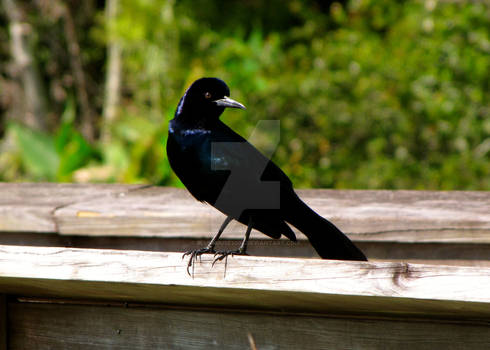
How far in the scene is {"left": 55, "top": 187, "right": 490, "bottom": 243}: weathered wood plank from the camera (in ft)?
6.24

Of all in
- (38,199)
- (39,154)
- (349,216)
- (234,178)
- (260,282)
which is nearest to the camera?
(260,282)

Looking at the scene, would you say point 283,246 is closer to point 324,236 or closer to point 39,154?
point 324,236

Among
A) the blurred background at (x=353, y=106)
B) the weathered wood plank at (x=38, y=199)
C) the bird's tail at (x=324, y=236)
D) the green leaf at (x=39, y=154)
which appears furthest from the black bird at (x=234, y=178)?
the green leaf at (x=39, y=154)

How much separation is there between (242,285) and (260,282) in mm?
38

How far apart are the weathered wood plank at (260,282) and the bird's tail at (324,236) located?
15 centimetres

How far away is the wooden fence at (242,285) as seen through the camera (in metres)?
1.22

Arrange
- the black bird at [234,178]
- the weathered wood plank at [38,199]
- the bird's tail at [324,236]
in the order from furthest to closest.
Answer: the weathered wood plank at [38,199] < the black bird at [234,178] < the bird's tail at [324,236]

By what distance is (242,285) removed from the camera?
4.18 feet

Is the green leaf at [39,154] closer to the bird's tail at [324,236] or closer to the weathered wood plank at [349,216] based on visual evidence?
the weathered wood plank at [349,216]

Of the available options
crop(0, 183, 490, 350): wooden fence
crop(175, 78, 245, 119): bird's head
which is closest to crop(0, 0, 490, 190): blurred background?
crop(0, 183, 490, 350): wooden fence

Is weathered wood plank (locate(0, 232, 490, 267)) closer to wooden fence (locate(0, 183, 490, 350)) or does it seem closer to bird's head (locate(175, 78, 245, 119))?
wooden fence (locate(0, 183, 490, 350))

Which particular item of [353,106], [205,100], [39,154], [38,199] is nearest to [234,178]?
[205,100]

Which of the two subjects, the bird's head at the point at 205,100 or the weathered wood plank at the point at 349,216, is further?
the weathered wood plank at the point at 349,216

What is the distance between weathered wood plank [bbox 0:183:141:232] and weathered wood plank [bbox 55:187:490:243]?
0.06 m
